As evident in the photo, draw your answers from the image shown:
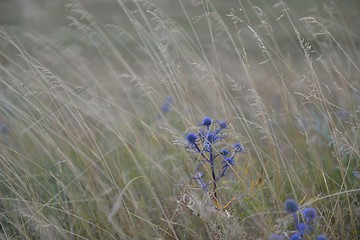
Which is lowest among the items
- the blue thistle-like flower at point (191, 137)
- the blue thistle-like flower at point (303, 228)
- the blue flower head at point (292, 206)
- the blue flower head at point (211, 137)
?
the blue thistle-like flower at point (303, 228)

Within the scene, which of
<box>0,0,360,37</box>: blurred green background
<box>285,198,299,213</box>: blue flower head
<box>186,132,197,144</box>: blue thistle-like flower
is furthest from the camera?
<box>0,0,360,37</box>: blurred green background

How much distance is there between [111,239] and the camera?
2164 millimetres

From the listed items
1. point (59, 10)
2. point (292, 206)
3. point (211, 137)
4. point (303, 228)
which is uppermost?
point (59, 10)

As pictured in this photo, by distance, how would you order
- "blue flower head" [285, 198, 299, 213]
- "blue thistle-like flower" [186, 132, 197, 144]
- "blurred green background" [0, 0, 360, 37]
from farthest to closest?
"blurred green background" [0, 0, 360, 37] < "blue thistle-like flower" [186, 132, 197, 144] < "blue flower head" [285, 198, 299, 213]

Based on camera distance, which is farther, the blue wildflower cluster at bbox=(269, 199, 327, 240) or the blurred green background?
the blurred green background

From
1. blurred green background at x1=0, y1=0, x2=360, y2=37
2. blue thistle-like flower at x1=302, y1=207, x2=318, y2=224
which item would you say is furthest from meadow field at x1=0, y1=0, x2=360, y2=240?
blurred green background at x1=0, y1=0, x2=360, y2=37

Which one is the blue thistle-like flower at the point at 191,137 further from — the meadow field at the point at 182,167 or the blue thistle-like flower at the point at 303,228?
the blue thistle-like flower at the point at 303,228

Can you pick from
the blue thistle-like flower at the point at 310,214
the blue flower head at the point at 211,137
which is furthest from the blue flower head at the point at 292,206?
the blue flower head at the point at 211,137

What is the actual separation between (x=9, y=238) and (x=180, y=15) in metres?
6.89

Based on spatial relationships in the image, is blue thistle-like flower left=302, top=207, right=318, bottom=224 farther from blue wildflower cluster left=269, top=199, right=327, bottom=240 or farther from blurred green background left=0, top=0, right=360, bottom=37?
blurred green background left=0, top=0, right=360, bottom=37

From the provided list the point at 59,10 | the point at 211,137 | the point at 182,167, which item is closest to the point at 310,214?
the point at 211,137

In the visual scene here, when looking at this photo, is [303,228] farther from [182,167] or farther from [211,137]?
[182,167]

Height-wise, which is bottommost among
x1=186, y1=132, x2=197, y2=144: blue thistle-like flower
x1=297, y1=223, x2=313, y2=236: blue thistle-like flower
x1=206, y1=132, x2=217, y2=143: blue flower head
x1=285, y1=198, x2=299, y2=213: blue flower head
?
x1=297, y1=223, x2=313, y2=236: blue thistle-like flower

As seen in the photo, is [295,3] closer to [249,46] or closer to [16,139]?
[249,46]
